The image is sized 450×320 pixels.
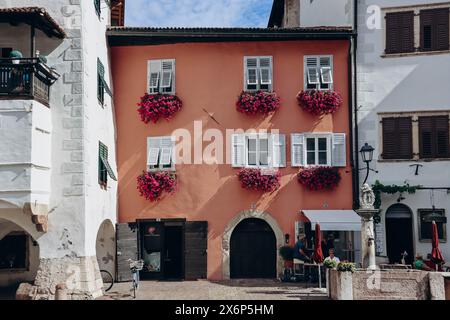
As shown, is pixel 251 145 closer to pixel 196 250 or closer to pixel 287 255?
pixel 287 255

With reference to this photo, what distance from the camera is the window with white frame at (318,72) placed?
2106 cm

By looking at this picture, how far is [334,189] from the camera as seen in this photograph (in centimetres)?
2062

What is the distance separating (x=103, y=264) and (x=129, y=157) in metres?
3.80

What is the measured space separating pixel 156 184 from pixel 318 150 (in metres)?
5.76

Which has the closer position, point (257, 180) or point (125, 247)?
point (125, 247)

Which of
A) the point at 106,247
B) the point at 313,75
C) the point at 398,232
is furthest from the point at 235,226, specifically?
the point at 313,75

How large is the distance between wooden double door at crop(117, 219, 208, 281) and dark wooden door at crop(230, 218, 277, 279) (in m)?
1.12

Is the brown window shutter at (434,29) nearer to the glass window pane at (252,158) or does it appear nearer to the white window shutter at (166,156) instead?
the glass window pane at (252,158)

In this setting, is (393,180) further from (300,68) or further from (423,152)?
(300,68)

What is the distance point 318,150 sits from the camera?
68.5 ft

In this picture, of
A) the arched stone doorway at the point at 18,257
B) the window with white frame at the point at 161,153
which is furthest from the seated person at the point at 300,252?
the arched stone doorway at the point at 18,257

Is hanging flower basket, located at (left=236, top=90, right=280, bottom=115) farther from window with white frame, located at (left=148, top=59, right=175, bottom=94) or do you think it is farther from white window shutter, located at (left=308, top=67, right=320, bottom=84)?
window with white frame, located at (left=148, top=59, right=175, bottom=94)

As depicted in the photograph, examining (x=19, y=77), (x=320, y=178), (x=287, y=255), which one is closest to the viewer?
(x=19, y=77)
